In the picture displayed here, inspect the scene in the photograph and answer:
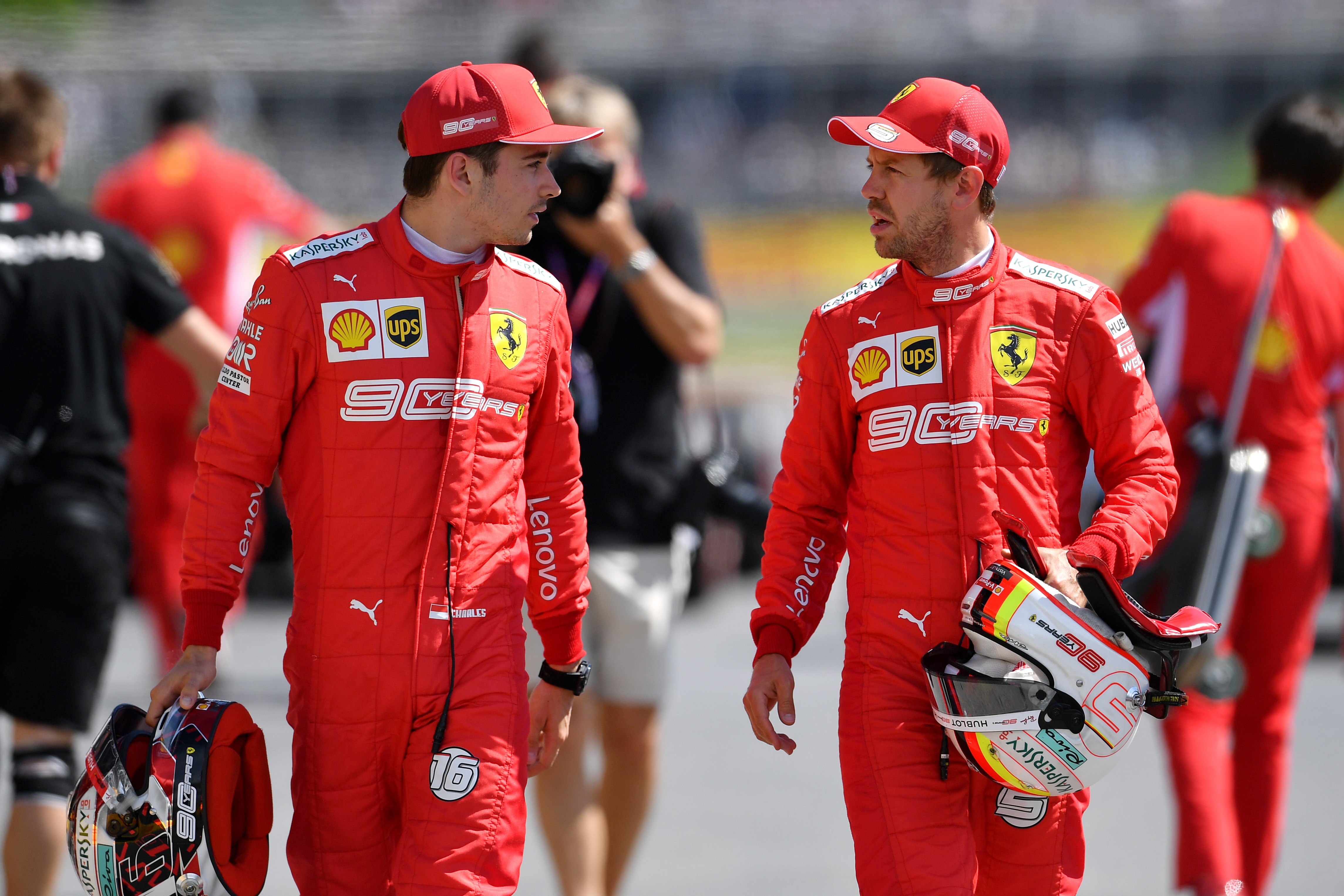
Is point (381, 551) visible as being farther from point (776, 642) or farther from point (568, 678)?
point (776, 642)

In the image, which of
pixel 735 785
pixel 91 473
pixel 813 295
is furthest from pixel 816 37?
pixel 91 473

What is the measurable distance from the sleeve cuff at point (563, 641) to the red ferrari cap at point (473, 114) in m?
0.99

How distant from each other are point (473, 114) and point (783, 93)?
20.9m

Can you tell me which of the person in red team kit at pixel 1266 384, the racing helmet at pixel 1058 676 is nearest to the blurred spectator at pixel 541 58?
the person in red team kit at pixel 1266 384

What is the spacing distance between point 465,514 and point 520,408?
0.26 m

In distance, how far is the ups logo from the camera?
312 centimetres

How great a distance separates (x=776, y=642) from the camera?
3.23 meters

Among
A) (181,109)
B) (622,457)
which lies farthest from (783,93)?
(622,457)

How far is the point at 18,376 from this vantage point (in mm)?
4074

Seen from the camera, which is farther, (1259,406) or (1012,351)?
(1259,406)

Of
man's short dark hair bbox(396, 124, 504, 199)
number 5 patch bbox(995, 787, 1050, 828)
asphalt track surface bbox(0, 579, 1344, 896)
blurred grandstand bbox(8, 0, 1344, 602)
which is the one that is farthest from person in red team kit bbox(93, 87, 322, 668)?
blurred grandstand bbox(8, 0, 1344, 602)

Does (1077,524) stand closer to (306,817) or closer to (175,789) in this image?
(306,817)

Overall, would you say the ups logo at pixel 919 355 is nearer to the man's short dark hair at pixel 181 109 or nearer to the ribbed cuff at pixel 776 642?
the ribbed cuff at pixel 776 642

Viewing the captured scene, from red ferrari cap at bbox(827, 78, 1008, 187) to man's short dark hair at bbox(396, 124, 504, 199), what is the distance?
662 millimetres
